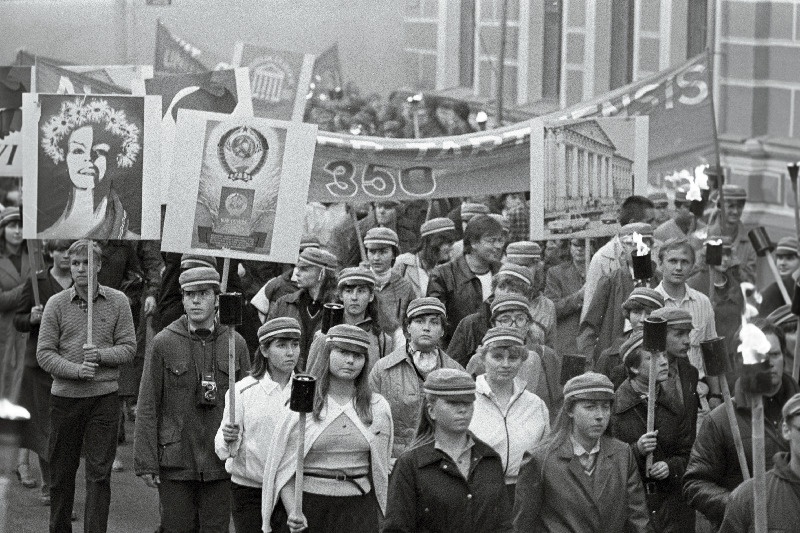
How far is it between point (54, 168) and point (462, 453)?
13.7 feet

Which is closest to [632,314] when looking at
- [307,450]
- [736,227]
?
[307,450]

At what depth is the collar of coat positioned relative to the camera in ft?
30.3

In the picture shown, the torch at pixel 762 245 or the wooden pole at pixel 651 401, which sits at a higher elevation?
the torch at pixel 762 245

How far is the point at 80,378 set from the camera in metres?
10.8

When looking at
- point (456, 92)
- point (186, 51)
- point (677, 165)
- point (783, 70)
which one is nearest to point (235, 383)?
point (677, 165)

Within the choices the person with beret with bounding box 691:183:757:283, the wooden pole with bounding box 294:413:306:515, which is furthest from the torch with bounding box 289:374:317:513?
the person with beret with bounding box 691:183:757:283

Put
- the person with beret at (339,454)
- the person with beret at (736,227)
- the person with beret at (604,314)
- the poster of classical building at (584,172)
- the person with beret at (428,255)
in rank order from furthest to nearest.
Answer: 1. the person with beret at (736,227)
2. the person with beret at (428,255)
3. the poster of classical building at (584,172)
4. the person with beret at (604,314)
5. the person with beret at (339,454)

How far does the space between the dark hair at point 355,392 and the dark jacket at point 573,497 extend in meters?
0.90

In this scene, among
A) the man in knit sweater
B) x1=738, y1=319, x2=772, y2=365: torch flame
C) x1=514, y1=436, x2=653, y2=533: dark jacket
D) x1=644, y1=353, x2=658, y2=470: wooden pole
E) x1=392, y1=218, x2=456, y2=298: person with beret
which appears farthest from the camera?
x1=392, y1=218, x2=456, y2=298: person with beret

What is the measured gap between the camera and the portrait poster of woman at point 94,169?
1118 cm

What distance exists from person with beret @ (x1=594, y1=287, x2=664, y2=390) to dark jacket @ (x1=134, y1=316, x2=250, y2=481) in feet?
5.92

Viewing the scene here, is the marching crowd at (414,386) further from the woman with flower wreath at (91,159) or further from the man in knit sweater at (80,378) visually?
the woman with flower wreath at (91,159)

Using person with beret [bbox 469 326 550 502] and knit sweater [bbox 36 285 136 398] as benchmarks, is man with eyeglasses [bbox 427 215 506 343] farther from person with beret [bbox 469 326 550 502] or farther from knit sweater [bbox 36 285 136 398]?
person with beret [bbox 469 326 550 502]

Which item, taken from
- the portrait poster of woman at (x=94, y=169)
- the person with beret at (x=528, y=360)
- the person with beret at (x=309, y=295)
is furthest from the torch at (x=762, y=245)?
the portrait poster of woman at (x=94, y=169)
